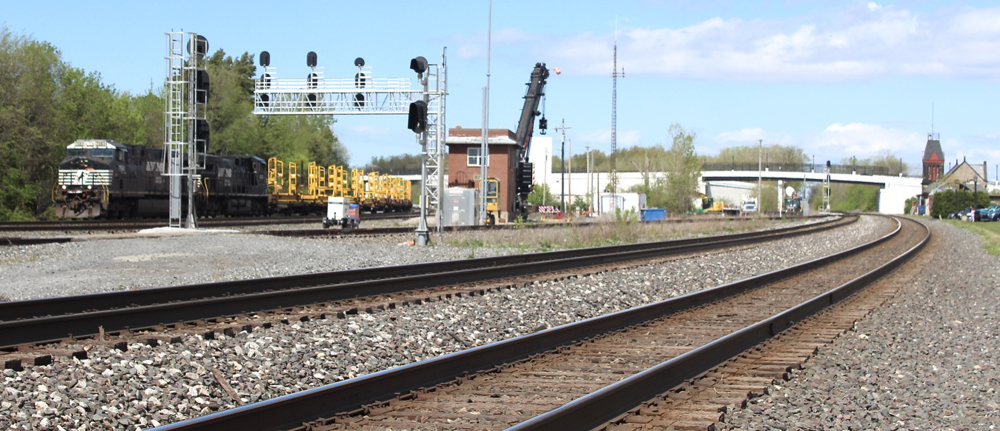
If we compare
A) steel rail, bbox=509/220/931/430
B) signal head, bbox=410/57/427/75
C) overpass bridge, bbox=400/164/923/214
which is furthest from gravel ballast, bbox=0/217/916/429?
overpass bridge, bbox=400/164/923/214

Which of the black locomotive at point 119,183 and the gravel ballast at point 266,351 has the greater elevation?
the black locomotive at point 119,183

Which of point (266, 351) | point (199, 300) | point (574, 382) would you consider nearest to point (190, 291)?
point (199, 300)

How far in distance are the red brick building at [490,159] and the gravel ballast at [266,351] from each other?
39.5 metres

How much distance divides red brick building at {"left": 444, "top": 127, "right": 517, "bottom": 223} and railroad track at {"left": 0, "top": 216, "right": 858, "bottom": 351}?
39811mm

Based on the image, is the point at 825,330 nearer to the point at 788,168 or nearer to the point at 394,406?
the point at 394,406

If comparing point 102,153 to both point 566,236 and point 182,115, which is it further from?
point 566,236

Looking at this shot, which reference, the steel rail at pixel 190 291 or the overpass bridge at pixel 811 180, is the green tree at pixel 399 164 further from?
the steel rail at pixel 190 291

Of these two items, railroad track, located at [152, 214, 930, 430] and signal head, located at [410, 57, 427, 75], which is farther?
signal head, located at [410, 57, 427, 75]

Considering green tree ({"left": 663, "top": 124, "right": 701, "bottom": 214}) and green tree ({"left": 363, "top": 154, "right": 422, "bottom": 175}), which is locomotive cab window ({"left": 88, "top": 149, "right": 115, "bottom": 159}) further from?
green tree ({"left": 363, "top": 154, "right": 422, "bottom": 175})

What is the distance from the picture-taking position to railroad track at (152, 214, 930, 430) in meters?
5.89

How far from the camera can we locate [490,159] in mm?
59219

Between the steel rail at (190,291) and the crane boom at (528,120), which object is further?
the crane boom at (528,120)

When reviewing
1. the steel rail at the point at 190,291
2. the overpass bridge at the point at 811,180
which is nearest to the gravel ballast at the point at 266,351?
the steel rail at the point at 190,291

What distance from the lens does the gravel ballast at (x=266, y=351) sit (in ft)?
20.7
